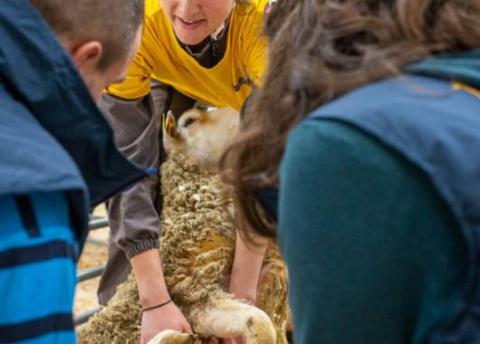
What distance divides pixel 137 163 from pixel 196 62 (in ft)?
0.98

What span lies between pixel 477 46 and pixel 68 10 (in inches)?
20.1

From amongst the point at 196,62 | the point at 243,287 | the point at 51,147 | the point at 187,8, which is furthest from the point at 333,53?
the point at 243,287

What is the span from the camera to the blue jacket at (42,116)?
2.26 ft

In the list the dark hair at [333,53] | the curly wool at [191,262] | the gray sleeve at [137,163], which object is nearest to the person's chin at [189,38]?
the gray sleeve at [137,163]

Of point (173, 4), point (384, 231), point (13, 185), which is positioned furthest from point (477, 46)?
point (173, 4)

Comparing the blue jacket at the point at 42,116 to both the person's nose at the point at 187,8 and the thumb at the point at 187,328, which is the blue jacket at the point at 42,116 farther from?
the thumb at the point at 187,328

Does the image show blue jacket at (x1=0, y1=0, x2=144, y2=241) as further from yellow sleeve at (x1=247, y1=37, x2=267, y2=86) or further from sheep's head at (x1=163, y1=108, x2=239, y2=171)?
sheep's head at (x1=163, y1=108, x2=239, y2=171)

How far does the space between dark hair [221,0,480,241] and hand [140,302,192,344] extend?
1001 mm

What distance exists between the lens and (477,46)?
67 centimetres

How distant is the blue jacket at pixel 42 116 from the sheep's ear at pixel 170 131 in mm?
907

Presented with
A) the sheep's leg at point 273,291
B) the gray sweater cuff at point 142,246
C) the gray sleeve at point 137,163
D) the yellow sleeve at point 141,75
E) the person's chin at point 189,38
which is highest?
the person's chin at point 189,38

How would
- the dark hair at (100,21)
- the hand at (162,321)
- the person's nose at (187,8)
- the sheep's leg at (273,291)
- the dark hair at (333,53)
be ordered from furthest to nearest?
the sheep's leg at (273,291) → the hand at (162,321) → the person's nose at (187,8) → the dark hair at (100,21) → the dark hair at (333,53)

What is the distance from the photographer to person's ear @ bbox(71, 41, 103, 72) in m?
0.92

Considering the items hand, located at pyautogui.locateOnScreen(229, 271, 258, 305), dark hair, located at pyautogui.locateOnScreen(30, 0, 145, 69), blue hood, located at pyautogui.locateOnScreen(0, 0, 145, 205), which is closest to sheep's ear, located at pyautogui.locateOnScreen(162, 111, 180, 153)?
hand, located at pyautogui.locateOnScreen(229, 271, 258, 305)
